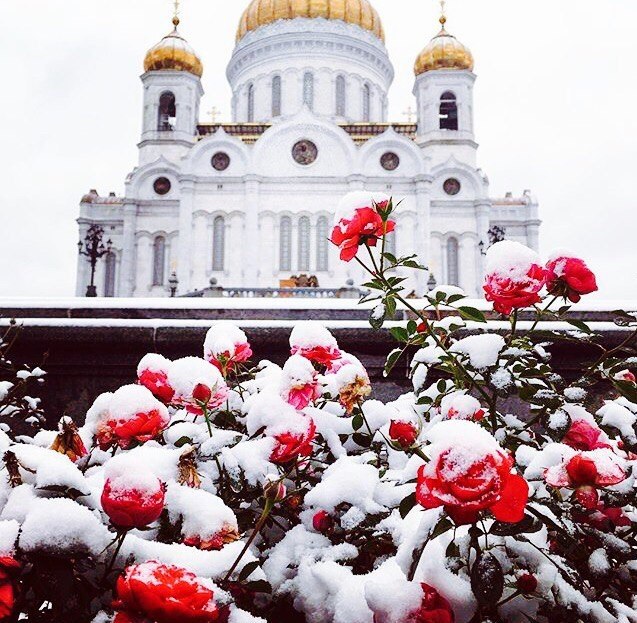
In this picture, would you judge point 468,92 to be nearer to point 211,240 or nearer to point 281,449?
point 211,240

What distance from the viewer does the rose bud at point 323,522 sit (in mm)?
1419

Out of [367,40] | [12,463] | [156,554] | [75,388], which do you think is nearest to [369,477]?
[156,554]

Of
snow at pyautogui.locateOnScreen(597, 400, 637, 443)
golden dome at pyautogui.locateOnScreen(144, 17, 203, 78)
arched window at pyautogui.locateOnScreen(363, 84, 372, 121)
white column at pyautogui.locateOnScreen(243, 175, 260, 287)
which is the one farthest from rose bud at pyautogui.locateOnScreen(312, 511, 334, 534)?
arched window at pyautogui.locateOnScreen(363, 84, 372, 121)

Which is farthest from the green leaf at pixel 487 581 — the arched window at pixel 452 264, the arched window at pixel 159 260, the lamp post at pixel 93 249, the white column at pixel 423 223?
the arched window at pixel 159 260

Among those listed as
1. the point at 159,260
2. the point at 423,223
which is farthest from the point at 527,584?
the point at 159,260

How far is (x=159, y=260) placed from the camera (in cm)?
2988

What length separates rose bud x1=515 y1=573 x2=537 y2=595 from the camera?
1167 mm

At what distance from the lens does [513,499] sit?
1.05 m

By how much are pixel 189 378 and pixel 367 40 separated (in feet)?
112

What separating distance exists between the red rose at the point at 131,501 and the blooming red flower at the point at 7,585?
0.15m

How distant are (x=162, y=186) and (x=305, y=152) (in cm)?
637

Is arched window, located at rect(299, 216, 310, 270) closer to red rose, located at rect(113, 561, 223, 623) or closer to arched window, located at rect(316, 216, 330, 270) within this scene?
arched window, located at rect(316, 216, 330, 270)

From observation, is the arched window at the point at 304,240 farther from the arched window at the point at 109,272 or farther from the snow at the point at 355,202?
the snow at the point at 355,202

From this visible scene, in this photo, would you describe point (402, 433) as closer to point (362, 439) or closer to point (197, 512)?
point (362, 439)
